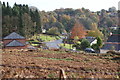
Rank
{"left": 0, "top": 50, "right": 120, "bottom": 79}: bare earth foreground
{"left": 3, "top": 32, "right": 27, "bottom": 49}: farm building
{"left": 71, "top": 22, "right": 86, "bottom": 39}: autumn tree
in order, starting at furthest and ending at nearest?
{"left": 71, "top": 22, "right": 86, "bottom": 39}: autumn tree → {"left": 3, "top": 32, "right": 27, "bottom": 49}: farm building → {"left": 0, "top": 50, "right": 120, "bottom": 79}: bare earth foreground

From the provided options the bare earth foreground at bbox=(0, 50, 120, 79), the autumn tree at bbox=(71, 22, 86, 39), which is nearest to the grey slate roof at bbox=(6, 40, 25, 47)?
the bare earth foreground at bbox=(0, 50, 120, 79)

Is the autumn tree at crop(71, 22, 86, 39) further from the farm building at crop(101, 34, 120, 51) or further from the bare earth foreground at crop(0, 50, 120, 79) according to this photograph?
the bare earth foreground at crop(0, 50, 120, 79)

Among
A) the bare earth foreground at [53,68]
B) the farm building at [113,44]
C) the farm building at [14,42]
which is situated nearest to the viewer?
the bare earth foreground at [53,68]

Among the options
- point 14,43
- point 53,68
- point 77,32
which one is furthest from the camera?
point 77,32

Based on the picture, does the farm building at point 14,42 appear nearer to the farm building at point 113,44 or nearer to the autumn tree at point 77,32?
the farm building at point 113,44

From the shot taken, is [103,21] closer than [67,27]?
No

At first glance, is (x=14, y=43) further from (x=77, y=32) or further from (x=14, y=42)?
(x=77, y=32)

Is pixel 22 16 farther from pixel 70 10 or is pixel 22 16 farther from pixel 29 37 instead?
pixel 70 10

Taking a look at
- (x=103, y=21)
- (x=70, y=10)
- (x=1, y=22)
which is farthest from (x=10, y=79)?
(x=70, y=10)

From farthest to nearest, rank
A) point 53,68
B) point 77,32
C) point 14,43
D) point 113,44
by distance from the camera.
→ point 77,32, point 113,44, point 14,43, point 53,68

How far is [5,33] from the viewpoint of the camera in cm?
4106

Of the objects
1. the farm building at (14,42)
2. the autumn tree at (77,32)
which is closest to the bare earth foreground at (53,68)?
the farm building at (14,42)

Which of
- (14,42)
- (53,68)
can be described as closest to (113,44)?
(14,42)

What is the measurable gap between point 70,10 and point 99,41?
89.2 m
